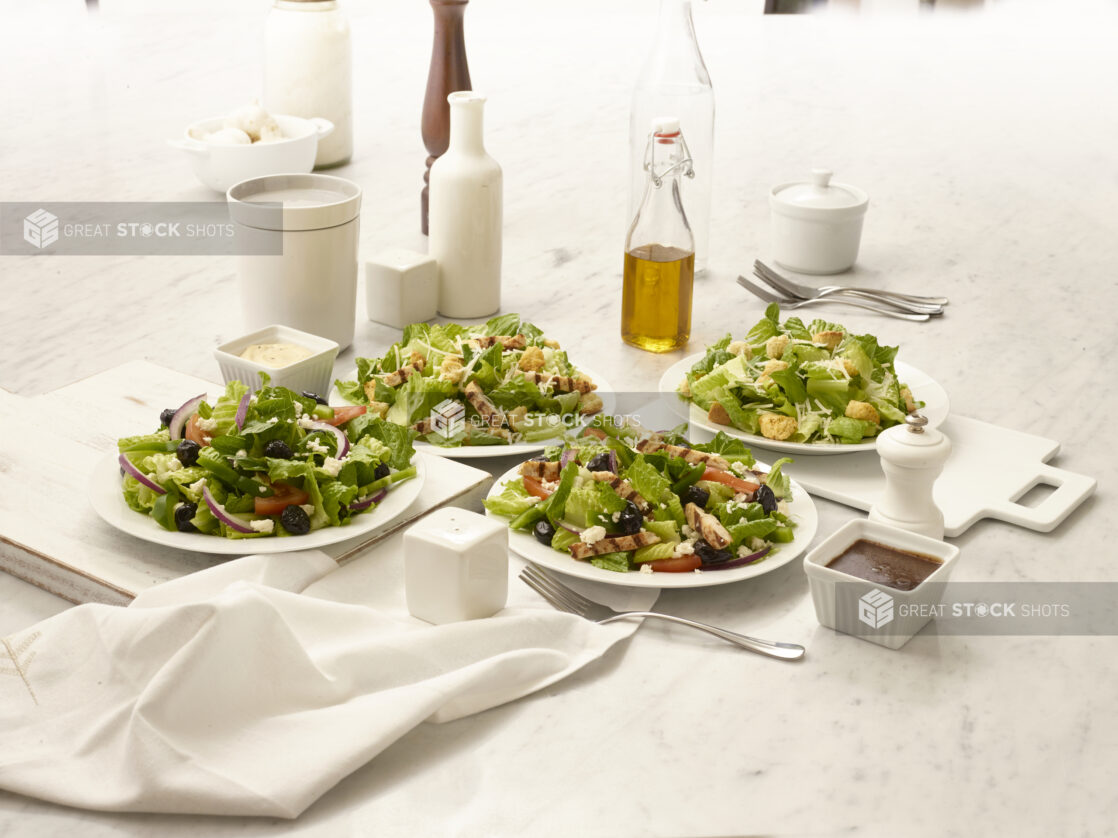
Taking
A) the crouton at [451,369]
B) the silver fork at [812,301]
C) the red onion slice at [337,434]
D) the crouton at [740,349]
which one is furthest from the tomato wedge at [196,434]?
the silver fork at [812,301]

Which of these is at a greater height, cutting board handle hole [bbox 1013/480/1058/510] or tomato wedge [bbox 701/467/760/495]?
tomato wedge [bbox 701/467/760/495]

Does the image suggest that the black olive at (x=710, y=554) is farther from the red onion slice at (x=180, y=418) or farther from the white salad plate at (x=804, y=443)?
the red onion slice at (x=180, y=418)

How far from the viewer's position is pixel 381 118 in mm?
3080

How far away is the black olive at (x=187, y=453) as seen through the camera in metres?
1.25

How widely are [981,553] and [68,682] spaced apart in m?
0.90

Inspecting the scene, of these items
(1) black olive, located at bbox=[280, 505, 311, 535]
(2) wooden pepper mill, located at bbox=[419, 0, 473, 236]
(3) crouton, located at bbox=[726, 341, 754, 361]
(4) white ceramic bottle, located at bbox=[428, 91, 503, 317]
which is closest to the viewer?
(1) black olive, located at bbox=[280, 505, 311, 535]

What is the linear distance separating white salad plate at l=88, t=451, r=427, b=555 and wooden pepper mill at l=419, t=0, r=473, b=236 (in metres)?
0.92

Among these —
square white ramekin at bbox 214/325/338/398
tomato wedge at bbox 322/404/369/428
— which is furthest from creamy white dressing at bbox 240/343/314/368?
tomato wedge at bbox 322/404/369/428

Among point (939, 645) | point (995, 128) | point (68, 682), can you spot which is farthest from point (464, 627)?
point (995, 128)

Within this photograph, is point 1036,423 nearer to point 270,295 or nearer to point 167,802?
point 270,295

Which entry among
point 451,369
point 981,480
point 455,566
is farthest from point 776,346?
point 455,566

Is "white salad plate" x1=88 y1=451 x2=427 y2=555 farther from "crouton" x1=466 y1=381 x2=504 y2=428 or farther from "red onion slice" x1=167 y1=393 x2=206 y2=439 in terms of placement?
"crouton" x1=466 y1=381 x2=504 y2=428

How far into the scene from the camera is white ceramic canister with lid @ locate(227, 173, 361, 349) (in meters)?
1.70

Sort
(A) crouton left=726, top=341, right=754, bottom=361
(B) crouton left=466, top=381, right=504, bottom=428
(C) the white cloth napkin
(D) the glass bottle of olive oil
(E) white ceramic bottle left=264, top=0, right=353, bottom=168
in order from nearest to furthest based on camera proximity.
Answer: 1. (C) the white cloth napkin
2. (B) crouton left=466, top=381, right=504, bottom=428
3. (A) crouton left=726, top=341, right=754, bottom=361
4. (D) the glass bottle of olive oil
5. (E) white ceramic bottle left=264, top=0, right=353, bottom=168
